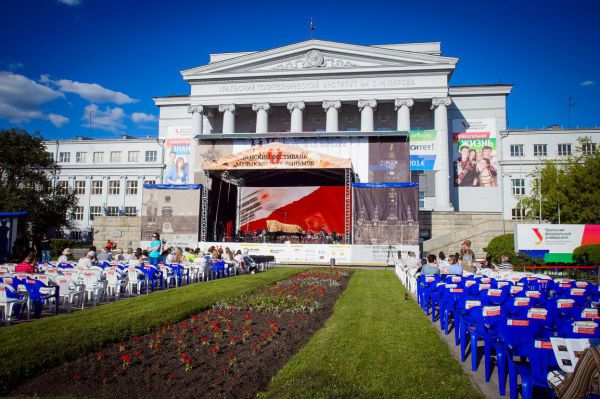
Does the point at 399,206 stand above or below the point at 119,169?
below

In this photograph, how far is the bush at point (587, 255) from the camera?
21.7m

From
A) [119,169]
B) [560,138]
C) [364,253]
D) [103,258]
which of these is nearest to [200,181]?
[364,253]

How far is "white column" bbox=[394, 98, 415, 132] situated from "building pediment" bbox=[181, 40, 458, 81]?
11.7 ft

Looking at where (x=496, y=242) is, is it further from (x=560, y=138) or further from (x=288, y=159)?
(x=560, y=138)

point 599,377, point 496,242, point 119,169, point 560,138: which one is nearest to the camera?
point 599,377

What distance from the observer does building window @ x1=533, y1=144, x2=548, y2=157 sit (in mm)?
51688

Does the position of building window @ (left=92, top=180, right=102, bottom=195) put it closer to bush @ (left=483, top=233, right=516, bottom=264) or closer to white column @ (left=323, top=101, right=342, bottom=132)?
white column @ (left=323, top=101, right=342, bottom=132)

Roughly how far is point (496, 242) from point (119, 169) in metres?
50.4

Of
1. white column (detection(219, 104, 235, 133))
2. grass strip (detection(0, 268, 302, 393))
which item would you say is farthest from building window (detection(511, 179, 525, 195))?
grass strip (detection(0, 268, 302, 393))

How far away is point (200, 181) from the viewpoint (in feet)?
118

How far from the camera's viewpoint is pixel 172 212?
34.7 m

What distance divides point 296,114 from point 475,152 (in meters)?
20.8

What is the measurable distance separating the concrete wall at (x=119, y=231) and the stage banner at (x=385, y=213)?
20.7m


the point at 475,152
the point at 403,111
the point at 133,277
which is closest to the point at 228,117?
the point at 403,111
